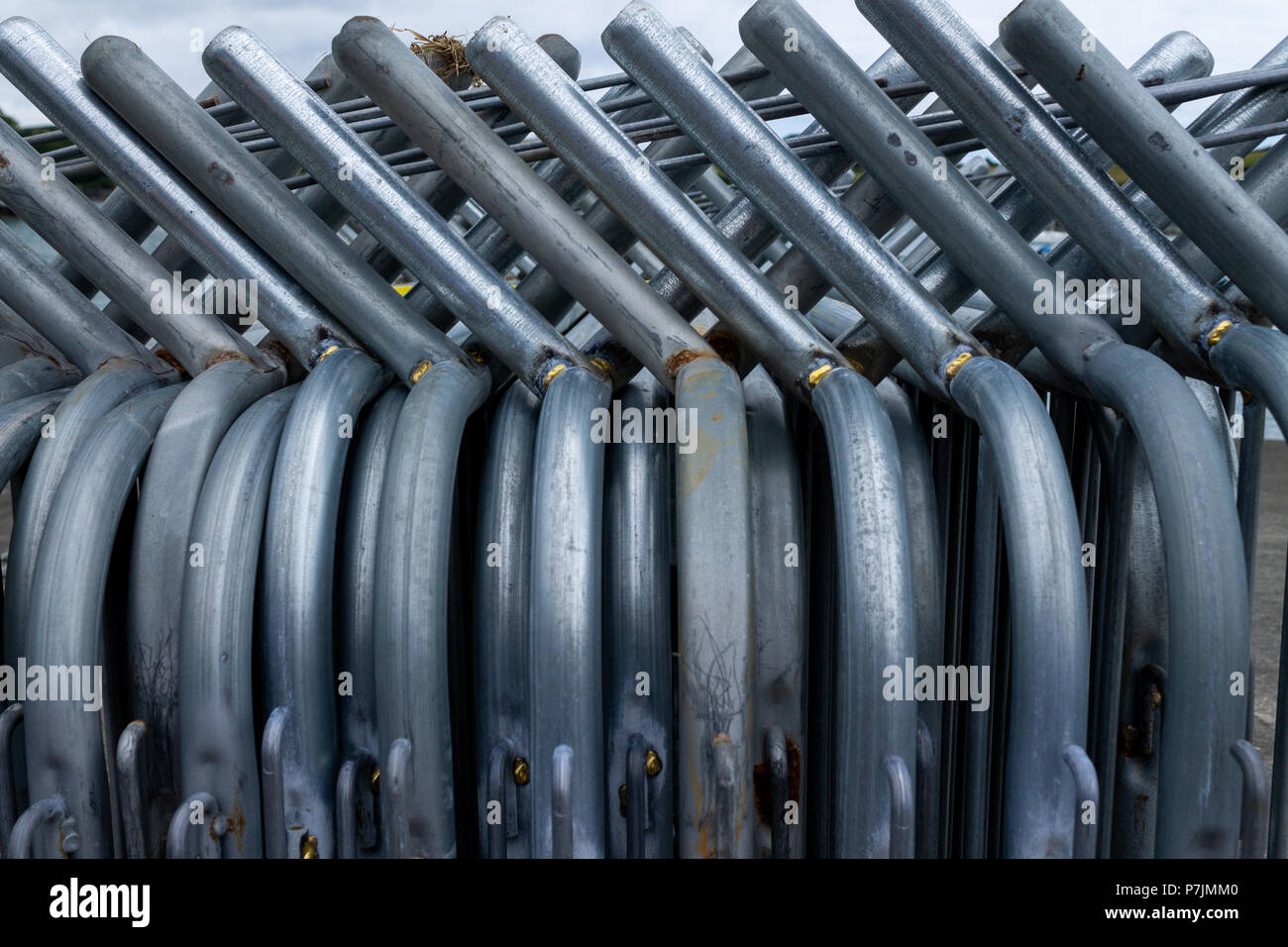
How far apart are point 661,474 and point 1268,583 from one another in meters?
4.23

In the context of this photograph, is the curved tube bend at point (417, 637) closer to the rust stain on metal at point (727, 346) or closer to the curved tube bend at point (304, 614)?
the curved tube bend at point (304, 614)

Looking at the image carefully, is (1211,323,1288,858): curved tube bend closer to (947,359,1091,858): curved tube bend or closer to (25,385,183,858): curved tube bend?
(947,359,1091,858): curved tube bend

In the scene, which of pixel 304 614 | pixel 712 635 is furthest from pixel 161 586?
pixel 712 635

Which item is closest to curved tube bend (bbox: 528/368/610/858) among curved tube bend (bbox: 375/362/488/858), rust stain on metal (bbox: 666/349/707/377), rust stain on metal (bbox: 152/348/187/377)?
curved tube bend (bbox: 375/362/488/858)

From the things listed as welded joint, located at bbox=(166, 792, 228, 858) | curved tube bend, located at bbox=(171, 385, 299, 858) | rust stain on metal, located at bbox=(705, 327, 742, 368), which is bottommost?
welded joint, located at bbox=(166, 792, 228, 858)

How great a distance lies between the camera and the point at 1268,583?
4449mm

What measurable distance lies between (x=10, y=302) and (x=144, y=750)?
2.55 feet

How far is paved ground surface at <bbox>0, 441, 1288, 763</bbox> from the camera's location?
130 inches

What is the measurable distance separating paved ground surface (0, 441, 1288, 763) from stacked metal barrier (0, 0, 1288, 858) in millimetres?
1393

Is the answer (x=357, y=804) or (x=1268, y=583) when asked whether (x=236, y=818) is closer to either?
(x=357, y=804)

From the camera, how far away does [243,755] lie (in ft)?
3.89

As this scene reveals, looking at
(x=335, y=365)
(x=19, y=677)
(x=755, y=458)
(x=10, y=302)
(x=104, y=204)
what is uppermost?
(x=104, y=204)
